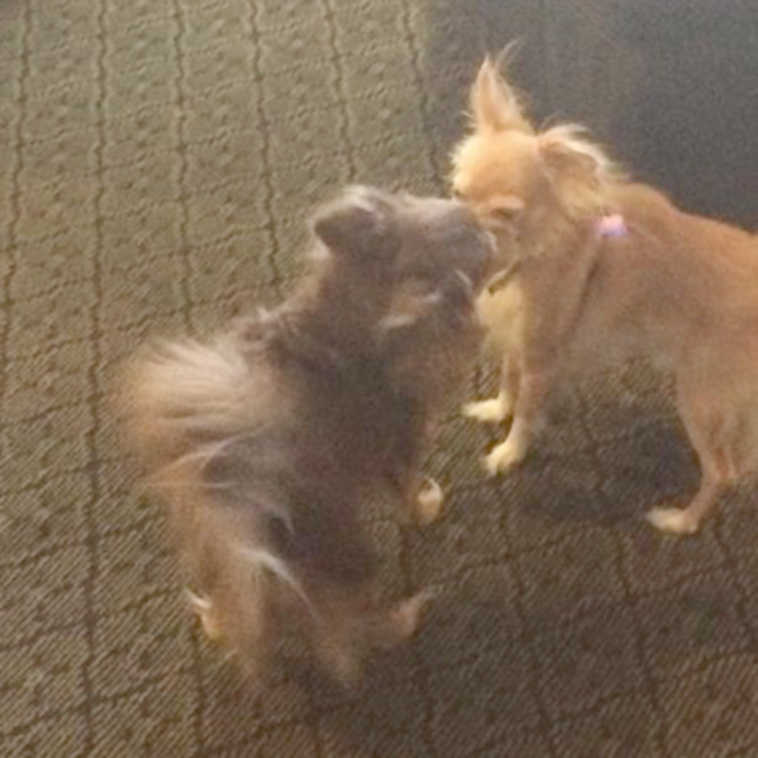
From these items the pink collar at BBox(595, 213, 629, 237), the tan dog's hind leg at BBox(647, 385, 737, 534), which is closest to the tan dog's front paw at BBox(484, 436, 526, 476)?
the tan dog's hind leg at BBox(647, 385, 737, 534)

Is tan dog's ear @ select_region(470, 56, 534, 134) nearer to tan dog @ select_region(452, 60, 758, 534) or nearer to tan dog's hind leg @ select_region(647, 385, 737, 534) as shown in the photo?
tan dog @ select_region(452, 60, 758, 534)

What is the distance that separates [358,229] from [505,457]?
548mm

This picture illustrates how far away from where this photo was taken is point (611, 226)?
1.48 meters

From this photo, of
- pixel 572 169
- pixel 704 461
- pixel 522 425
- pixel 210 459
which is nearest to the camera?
pixel 210 459

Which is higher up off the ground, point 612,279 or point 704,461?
point 612,279

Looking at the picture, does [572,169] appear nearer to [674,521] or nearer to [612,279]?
[612,279]

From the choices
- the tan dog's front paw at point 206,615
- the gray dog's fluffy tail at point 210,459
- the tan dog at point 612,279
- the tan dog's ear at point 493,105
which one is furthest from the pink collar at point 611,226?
the tan dog's front paw at point 206,615

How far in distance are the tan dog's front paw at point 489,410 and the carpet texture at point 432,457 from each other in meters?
0.03

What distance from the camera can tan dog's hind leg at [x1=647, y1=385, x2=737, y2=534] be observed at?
4.86 feet

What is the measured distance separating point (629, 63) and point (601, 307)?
0.80m

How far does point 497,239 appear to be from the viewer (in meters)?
1.39

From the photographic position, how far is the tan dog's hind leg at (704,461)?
58.3 inches

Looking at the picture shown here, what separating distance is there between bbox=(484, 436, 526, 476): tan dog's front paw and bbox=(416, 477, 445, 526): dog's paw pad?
0.31 feet

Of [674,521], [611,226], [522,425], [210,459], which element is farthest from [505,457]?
[210,459]
